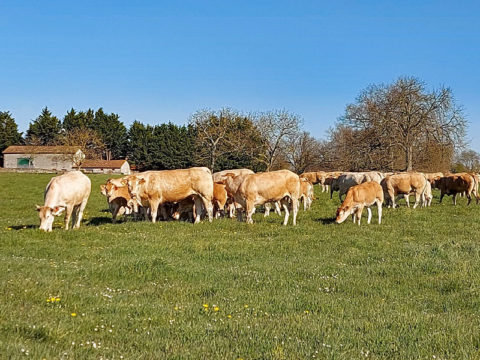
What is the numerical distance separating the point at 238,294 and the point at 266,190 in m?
10.5

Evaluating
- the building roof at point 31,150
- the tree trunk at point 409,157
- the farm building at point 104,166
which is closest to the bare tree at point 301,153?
the tree trunk at point 409,157

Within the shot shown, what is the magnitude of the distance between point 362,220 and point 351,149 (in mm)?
34036

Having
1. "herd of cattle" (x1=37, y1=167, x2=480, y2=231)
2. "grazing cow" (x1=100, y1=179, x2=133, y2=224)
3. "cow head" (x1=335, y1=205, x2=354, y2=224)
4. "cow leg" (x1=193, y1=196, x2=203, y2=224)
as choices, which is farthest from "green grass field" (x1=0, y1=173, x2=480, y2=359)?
"grazing cow" (x1=100, y1=179, x2=133, y2=224)

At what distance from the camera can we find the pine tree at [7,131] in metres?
103

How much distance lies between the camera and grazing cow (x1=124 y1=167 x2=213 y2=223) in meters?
18.2

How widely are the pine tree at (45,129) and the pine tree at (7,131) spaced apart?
416cm

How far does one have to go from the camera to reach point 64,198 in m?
15.1

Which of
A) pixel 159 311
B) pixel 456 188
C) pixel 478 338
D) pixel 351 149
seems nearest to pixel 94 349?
pixel 159 311

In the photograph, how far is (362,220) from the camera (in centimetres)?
1914

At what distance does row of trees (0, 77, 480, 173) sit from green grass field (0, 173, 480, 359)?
3684cm

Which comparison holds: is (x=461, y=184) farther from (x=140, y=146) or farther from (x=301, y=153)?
(x=140, y=146)

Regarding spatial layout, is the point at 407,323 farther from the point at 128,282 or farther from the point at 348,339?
the point at 128,282

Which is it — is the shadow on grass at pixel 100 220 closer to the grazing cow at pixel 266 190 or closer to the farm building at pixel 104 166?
the grazing cow at pixel 266 190

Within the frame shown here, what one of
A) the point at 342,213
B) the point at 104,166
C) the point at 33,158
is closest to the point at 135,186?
the point at 342,213
